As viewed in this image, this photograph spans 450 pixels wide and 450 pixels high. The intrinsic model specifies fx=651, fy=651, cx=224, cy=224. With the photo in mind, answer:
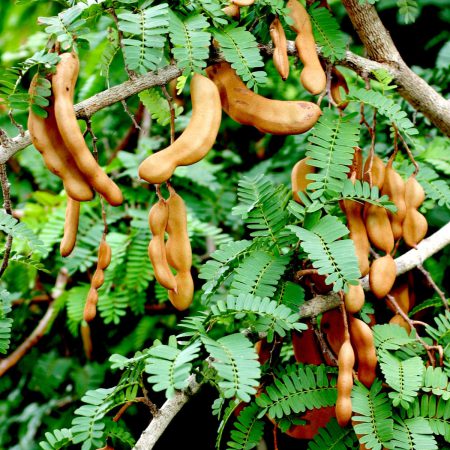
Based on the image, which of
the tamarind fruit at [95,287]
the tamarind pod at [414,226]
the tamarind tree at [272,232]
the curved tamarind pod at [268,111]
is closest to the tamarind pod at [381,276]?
the tamarind tree at [272,232]

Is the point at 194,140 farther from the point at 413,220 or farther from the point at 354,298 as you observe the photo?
the point at 413,220

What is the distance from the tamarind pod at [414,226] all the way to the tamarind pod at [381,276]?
0.11m

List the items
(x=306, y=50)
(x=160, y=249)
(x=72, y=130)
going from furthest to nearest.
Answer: (x=306, y=50)
(x=160, y=249)
(x=72, y=130)

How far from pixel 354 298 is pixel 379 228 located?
139 mm

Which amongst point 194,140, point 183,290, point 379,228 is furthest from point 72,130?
point 379,228

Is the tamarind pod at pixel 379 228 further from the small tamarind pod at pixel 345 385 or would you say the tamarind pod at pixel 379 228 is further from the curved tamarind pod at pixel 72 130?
the curved tamarind pod at pixel 72 130

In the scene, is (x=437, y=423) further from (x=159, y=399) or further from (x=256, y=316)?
(x=159, y=399)

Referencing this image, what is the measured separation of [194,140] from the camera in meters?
0.92

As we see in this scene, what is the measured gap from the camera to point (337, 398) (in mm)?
995

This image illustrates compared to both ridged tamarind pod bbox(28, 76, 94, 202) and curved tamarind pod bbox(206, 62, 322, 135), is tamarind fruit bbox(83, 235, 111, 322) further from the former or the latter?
curved tamarind pod bbox(206, 62, 322, 135)

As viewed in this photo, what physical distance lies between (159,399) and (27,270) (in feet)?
1.77

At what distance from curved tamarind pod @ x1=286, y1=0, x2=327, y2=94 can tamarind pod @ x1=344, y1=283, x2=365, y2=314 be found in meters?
0.32

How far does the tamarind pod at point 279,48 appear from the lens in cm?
103

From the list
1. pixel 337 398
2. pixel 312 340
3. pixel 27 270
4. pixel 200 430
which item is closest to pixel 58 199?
pixel 27 270
